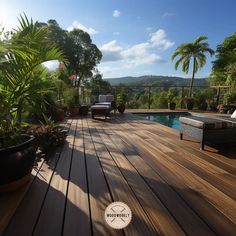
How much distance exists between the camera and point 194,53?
12062 millimetres

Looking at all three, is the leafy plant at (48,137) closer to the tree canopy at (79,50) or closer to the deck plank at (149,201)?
the deck plank at (149,201)

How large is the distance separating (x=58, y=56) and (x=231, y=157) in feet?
9.32

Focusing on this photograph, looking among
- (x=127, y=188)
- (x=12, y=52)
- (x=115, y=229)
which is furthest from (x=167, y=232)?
(x=12, y=52)

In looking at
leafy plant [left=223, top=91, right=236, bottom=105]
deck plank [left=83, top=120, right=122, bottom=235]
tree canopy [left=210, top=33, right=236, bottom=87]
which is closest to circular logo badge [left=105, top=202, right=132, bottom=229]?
deck plank [left=83, top=120, right=122, bottom=235]

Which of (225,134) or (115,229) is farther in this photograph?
(225,134)

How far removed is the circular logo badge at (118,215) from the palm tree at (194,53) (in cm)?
1094

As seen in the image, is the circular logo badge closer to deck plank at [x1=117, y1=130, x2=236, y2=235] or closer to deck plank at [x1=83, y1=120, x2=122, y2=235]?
deck plank at [x1=83, y1=120, x2=122, y2=235]

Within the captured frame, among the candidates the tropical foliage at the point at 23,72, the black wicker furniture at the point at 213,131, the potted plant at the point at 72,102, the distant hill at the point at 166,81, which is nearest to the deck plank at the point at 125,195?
the tropical foliage at the point at 23,72

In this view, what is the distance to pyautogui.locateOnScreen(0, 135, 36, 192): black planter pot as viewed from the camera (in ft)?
5.61

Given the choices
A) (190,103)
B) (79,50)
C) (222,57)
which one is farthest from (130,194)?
(79,50)

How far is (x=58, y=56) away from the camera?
222 cm

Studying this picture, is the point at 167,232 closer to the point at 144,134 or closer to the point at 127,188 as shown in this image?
the point at 127,188

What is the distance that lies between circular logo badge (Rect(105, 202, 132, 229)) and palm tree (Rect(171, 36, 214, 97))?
10.9 meters

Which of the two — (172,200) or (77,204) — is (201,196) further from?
(77,204)
